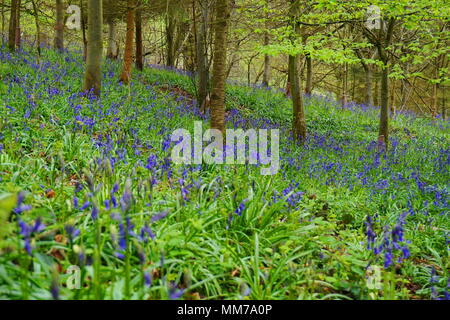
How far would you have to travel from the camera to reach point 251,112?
11352 millimetres

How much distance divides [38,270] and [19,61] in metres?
7.94

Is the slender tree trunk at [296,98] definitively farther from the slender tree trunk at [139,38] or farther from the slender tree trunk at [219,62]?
the slender tree trunk at [139,38]

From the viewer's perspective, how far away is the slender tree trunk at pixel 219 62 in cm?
553

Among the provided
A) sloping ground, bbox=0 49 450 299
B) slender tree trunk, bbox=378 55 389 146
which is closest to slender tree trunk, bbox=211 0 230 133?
sloping ground, bbox=0 49 450 299

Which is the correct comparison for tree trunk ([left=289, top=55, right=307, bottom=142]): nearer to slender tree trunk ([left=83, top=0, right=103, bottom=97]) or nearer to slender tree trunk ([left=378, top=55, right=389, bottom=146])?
slender tree trunk ([left=378, top=55, right=389, bottom=146])

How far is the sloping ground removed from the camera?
2.13m

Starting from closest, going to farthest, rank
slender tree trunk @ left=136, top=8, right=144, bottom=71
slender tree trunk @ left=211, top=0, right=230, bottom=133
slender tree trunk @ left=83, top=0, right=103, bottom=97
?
slender tree trunk @ left=211, top=0, right=230, bottom=133 → slender tree trunk @ left=83, top=0, right=103, bottom=97 → slender tree trunk @ left=136, top=8, right=144, bottom=71

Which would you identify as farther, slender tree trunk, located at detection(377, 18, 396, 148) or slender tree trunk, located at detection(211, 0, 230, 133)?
slender tree trunk, located at detection(377, 18, 396, 148)

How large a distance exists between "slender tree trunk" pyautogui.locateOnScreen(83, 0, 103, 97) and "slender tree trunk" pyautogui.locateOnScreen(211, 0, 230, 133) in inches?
98.0

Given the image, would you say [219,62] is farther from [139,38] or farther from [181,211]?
[139,38]

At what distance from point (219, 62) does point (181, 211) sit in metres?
3.29

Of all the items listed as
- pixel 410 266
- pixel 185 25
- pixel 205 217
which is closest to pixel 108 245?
pixel 205 217

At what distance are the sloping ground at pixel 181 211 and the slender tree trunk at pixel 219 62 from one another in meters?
0.90

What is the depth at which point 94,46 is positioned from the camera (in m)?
6.85
